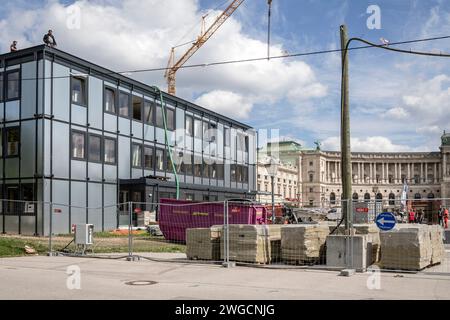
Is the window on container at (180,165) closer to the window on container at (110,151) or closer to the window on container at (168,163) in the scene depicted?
the window on container at (168,163)

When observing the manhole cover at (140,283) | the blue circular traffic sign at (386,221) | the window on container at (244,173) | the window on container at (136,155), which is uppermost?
the window on container at (136,155)

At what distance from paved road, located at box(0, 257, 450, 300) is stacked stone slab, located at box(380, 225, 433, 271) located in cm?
66

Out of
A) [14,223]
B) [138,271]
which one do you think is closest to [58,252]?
[138,271]

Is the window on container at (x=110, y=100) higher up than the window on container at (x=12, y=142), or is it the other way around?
the window on container at (x=110, y=100)

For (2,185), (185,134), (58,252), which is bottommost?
(58,252)

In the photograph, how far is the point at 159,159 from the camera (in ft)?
127

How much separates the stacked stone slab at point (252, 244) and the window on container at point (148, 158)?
2160 cm

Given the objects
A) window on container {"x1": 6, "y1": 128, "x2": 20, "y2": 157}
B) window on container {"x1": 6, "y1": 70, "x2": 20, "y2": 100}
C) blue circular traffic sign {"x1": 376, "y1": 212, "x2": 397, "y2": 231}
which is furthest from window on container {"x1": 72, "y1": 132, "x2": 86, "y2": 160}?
blue circular traffic sign {"x1": 376, "y1": 212, "x2": 397, "y2": 231}

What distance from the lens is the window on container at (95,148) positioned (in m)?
31.9

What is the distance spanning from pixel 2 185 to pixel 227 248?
1902 centimetres

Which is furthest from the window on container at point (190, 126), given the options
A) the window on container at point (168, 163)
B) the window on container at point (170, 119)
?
the window on container at point (168, 163)
